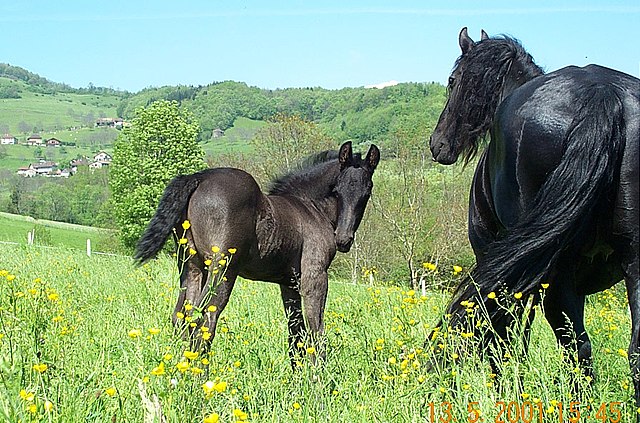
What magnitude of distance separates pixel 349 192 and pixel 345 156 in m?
0.37

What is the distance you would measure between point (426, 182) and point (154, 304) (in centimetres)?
2848

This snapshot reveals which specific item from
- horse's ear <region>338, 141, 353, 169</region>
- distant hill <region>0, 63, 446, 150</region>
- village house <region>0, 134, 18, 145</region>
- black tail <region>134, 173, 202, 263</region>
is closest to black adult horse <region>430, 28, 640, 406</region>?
black tail <region>134, 173, 202, 263</region>

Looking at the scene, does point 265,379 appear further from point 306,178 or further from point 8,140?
point 8,140

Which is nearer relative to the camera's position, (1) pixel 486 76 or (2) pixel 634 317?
(2) pixel 634 317

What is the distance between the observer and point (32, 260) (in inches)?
405

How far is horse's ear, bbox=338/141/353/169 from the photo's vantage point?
6.53 m

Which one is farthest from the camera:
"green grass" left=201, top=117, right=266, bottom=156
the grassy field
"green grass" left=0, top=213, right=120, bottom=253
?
"green grass" left=201, top=117, right=266, bottom=156

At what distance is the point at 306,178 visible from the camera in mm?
6766

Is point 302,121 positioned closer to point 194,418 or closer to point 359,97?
point 194,418

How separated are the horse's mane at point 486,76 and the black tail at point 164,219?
2.15 meters

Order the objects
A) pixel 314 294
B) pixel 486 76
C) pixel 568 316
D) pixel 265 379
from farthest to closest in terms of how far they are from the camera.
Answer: pixel 314 294 < pixel 486 76 < pixel 265 379 < pixel 568 316

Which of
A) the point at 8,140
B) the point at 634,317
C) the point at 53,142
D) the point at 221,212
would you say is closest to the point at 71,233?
the point at 221,212

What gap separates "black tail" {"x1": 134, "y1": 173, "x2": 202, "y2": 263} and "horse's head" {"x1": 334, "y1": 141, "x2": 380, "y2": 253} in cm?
192

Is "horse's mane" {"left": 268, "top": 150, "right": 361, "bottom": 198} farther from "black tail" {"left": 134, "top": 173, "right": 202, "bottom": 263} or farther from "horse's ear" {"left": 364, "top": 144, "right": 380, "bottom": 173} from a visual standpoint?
"black tail" {"left": 134, "top": 173, "right": 202, "bottom": 263}
